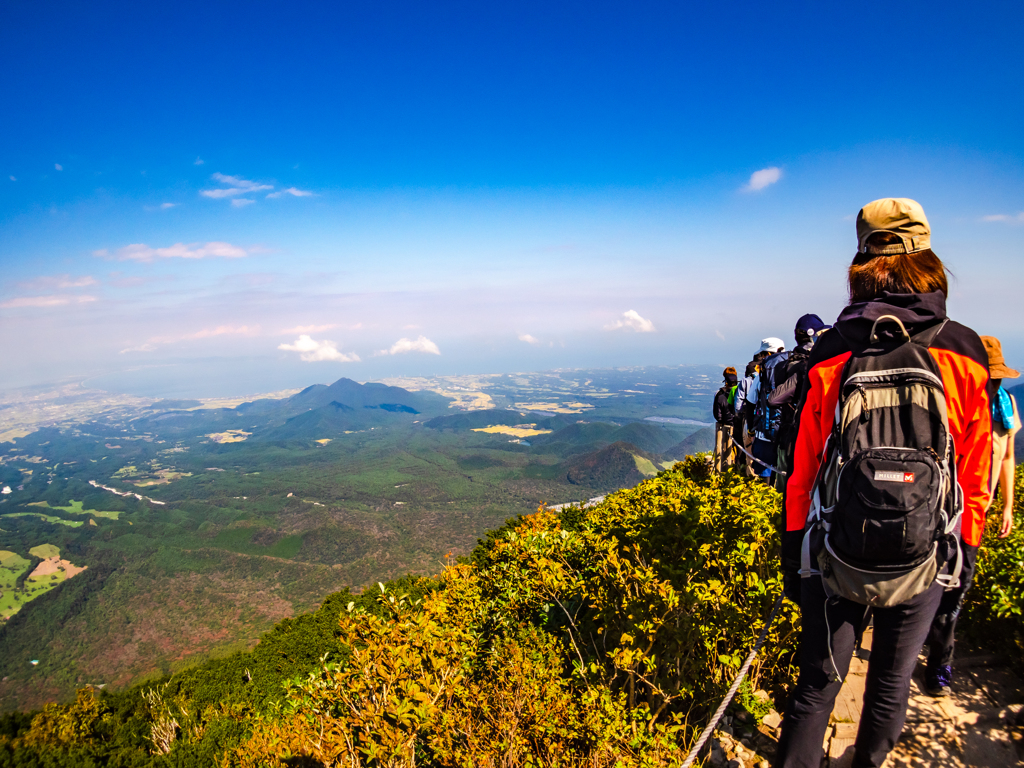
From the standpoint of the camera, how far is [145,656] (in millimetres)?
80500

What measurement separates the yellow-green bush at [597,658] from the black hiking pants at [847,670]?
4.09ft

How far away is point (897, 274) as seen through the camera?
1920 millimetres

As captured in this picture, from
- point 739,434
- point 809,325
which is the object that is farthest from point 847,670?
point 739,434

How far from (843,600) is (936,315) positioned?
1.23m

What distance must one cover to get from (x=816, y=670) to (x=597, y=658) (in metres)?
3.23

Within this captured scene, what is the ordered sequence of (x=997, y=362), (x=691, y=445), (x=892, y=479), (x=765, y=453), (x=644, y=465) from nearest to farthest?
(x=892, y=479) < (x=997, y=362) < (x=765, y=453) < (x=644, y=465) < (x=691, y=445)

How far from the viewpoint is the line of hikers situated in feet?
5.66

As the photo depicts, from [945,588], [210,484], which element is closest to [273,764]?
[945,588]

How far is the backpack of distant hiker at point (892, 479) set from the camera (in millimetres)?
1691

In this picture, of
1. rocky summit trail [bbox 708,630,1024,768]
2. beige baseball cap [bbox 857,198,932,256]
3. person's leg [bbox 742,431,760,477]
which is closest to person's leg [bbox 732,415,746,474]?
person's leg [bbox 742,431,760,477]

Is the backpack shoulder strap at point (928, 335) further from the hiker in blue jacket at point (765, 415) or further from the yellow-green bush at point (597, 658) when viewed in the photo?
the hiker in blue jacket at point (765, 415)

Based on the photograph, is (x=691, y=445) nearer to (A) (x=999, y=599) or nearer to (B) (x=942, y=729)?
(A) (x=999, y=599)

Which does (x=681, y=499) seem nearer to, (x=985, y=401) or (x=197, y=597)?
(x=985, y=401)

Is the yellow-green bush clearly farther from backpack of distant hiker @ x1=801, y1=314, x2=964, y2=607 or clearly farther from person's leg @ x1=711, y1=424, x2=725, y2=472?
person's leg @ x1=711, y1=424, x2=725, y2=472
